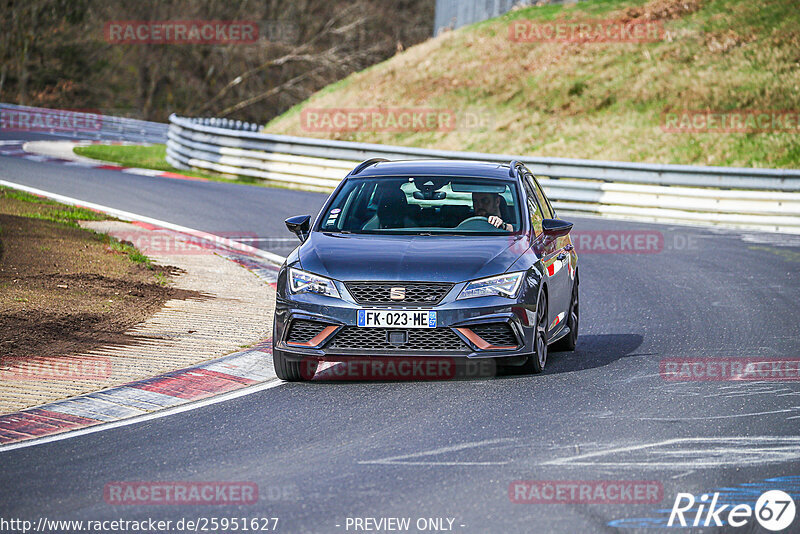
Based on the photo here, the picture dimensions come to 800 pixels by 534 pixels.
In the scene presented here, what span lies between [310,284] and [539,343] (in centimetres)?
183

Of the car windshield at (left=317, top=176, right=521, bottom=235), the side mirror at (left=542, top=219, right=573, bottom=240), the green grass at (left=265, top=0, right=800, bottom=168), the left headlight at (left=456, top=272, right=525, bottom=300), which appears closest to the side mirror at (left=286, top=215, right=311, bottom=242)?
the car windshield at (left=317, top=176, right=521, bottom=235)

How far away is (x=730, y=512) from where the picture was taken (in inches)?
235

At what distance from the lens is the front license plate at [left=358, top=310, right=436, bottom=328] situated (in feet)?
29.2

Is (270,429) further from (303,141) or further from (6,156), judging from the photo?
(6,156)

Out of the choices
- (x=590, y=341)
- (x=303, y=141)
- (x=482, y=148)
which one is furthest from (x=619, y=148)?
(x=590, y=341)

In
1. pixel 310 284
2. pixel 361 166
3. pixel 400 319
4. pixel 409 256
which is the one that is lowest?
pixel 400 319

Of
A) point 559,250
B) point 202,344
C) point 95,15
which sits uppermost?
point 95,15

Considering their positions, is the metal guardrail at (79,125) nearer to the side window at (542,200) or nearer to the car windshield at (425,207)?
the side window at (542,200)

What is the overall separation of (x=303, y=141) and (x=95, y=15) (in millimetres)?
34287

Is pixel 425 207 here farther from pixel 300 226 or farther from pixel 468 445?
pixel 468 445

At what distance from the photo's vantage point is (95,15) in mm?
58469

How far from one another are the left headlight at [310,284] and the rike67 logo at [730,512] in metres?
3.59

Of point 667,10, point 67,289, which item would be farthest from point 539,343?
point 667,10

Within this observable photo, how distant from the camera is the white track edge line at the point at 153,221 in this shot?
17188 mm
